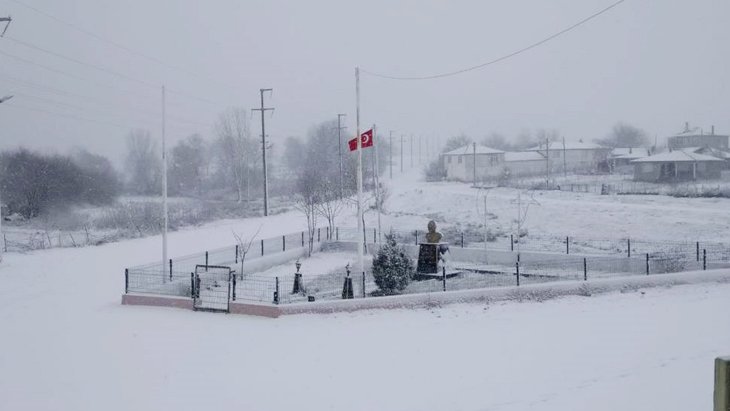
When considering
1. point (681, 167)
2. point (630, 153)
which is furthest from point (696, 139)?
point (681, 167)

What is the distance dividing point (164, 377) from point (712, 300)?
12.8 m

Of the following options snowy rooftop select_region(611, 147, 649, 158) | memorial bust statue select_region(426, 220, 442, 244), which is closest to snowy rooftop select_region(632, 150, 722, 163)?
snowy rooftop select_region(611, 147, 649, 158)

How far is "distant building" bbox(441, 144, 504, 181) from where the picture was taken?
77.5 metres

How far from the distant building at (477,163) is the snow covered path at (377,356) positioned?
61282mm

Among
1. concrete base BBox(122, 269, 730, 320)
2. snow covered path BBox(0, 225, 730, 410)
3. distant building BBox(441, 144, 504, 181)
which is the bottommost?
snow covered path BBox(0, 225, 730, 410)

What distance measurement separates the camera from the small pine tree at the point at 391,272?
1775 cm

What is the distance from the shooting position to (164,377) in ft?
34.8

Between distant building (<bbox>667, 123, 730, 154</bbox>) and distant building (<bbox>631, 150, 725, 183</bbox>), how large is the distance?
28556 millimetres

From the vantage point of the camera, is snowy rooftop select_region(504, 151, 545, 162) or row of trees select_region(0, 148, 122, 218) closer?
row of trees select_region(0, 148, 122, 218)

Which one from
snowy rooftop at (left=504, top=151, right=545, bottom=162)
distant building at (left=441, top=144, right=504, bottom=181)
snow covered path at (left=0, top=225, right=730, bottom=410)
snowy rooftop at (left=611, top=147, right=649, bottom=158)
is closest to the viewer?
snow covered path at (left=0, top=225, right=730, bottom=410)

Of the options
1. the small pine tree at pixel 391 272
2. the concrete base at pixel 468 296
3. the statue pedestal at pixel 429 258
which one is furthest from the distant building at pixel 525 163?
the small pine tree at pixel 391 272

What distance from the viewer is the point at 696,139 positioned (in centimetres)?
8675

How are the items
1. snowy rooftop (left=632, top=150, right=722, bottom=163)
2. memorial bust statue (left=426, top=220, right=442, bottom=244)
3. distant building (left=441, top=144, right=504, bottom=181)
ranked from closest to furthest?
memorial bust statue (left=426, top=220, right=442, bottom=244) < snowy rooftop (left=632, top=150, right=722, bottom=163) < distant building (left=441, top=144, right=504, bottom=181)

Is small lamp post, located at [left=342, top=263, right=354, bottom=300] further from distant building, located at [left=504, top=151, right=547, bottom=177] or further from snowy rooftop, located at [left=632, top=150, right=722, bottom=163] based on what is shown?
distant building, located at [left=504, top=151, right=547, bottom=177]
